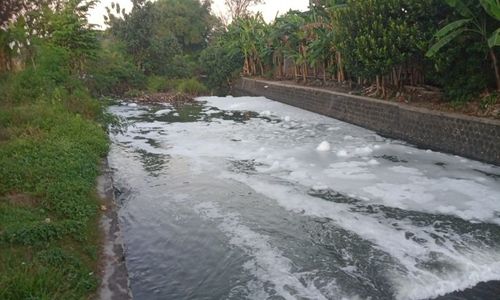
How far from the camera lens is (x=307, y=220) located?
709 centimetres

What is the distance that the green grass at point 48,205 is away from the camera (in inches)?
157

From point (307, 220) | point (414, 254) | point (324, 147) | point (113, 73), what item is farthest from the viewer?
point (113, 73)

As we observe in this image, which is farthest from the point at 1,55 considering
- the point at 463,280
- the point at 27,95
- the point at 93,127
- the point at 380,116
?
the point at 463,280

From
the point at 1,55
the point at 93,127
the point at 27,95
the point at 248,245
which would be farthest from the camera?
the point at 1,55

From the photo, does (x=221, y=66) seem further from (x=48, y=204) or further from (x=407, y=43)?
(x=48, y=204)

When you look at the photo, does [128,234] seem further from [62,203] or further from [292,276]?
[292,276]

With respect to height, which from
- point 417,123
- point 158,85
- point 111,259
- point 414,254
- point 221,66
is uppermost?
point 221,66

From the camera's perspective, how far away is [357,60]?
47.4 feet

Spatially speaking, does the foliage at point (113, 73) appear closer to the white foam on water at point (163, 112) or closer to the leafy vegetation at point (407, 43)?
the white foam on water at point (163, 112)

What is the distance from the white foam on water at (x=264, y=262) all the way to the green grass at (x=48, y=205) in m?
1.84

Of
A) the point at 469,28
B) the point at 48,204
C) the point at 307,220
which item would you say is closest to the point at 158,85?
the point at 469,28

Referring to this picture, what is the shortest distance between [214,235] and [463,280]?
326cm

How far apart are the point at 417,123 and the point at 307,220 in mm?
6700

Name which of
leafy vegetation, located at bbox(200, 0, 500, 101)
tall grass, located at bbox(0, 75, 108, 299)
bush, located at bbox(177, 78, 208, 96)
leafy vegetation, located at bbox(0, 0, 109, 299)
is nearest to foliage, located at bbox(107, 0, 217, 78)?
bush, located at bbox(177, 78, 208, 96)
